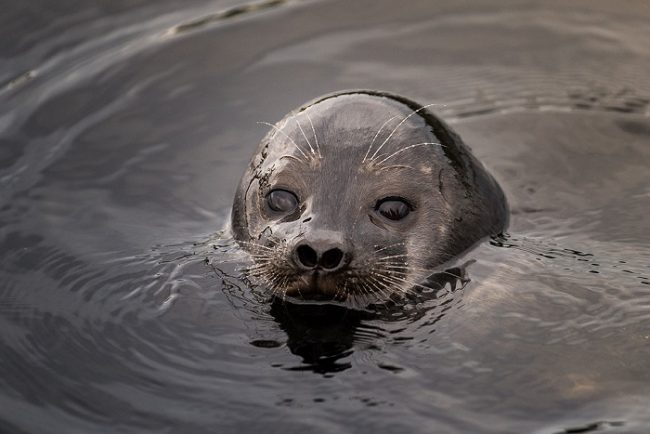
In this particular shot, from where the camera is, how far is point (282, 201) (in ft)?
23.3

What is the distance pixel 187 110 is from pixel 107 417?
4.25 meters

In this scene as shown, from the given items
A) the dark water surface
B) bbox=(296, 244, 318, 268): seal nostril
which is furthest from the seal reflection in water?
the dark water surface

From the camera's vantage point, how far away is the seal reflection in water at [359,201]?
6.56m

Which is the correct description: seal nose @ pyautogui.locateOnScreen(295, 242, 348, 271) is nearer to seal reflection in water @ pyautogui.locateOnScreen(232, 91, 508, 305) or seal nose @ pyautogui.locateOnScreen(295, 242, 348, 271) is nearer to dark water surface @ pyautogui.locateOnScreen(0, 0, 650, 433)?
seal reflection in water @ pyautogui.locateOnScreen(232, 91, 508, 305)

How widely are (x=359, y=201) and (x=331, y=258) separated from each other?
63 centimetres

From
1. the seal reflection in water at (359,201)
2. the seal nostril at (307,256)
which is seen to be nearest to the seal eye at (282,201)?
the seal reflection in water at (359,201)

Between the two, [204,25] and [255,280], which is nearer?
[255,280]

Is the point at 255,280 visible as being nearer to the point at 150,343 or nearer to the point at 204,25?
the point at 150,343

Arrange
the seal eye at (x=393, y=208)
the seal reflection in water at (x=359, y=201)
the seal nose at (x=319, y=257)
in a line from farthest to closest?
the seal eye at (x=393, y=208) < the seal reflection in water at (x=359, y=201) < the seal nose at (x=319, y=257)

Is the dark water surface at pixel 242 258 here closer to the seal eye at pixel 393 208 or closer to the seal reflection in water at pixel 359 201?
the seal reflection in water at pixel 359 201

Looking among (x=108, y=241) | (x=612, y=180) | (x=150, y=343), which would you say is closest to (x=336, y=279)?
(x=150, y=343)

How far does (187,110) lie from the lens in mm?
9797

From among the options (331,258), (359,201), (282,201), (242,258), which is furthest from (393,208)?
(242,258)

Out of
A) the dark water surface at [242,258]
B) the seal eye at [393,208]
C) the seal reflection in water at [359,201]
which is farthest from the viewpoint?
the seal eye at [393,208]
